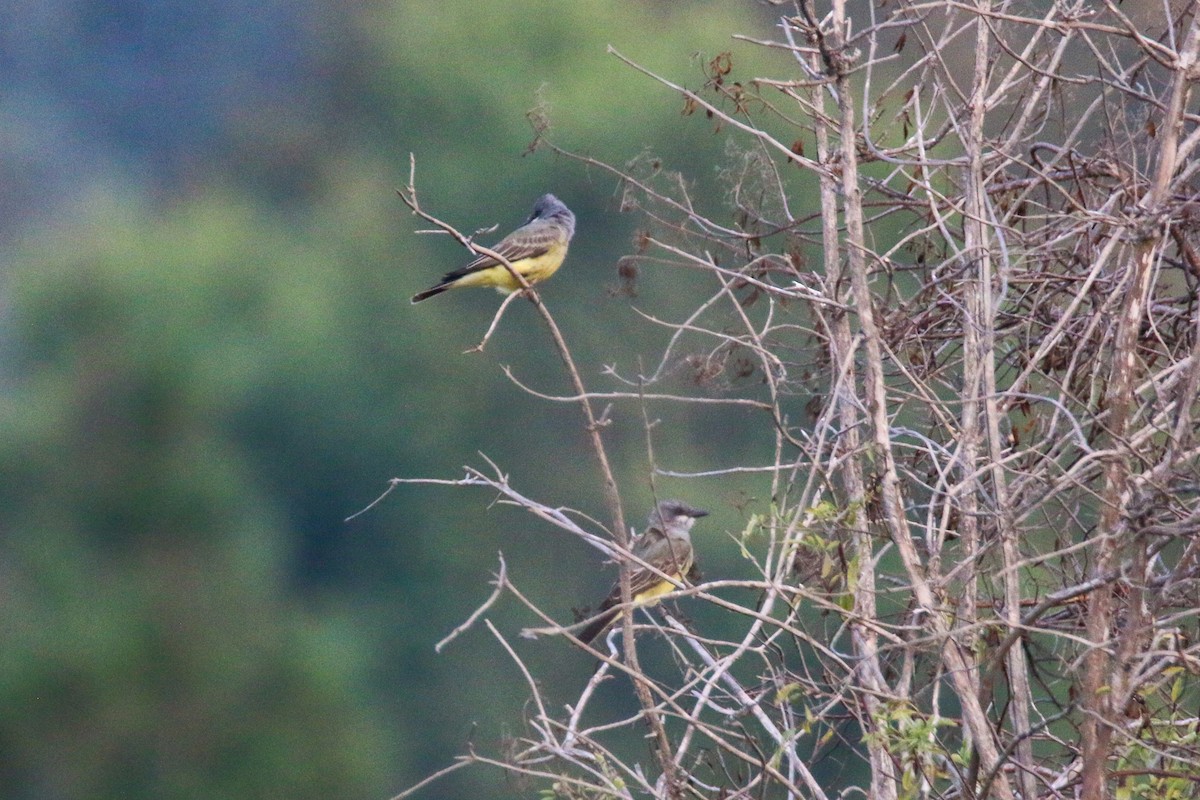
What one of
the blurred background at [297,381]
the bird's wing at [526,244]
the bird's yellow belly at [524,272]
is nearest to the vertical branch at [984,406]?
the bird's yellow belly at [524,272]

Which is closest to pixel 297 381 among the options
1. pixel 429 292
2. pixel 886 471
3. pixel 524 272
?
pixel 524 272

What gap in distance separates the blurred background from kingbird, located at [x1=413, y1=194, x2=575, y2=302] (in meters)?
10.2

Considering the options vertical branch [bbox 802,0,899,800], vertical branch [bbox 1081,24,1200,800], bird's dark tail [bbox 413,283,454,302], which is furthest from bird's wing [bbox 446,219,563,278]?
vertical branch [bbox 1081,24,1200,800]

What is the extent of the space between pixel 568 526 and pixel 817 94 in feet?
5.20

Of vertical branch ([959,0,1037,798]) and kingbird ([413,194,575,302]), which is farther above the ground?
vertical branch ([959,0,1037,798])

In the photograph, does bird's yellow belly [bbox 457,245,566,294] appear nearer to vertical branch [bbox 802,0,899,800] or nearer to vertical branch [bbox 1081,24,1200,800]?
vertical branch [bbox 802,0,899,800]

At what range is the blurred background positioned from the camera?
85.0 ft

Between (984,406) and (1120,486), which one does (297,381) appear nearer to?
(984,406)

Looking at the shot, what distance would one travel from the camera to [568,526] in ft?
12.1

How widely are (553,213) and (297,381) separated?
29.3 m

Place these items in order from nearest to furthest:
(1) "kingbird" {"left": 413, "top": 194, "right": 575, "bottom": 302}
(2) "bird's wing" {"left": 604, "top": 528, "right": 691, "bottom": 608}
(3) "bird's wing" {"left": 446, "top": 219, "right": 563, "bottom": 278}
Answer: (2) "bird's wing" {"left": 604, "top": 528, "right": 691, "bottom": 608} → (1) "kingbird" {"left": 413, "top": 194, "right": 575, "bottom": 302} → (3) "bird's wing" {"left": 446, "top": 219, "right": 563, "bottom": 278}

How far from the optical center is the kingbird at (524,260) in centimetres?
709

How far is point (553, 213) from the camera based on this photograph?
26.5 ft

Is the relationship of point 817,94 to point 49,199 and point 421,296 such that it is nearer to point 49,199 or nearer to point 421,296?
point 421,296
